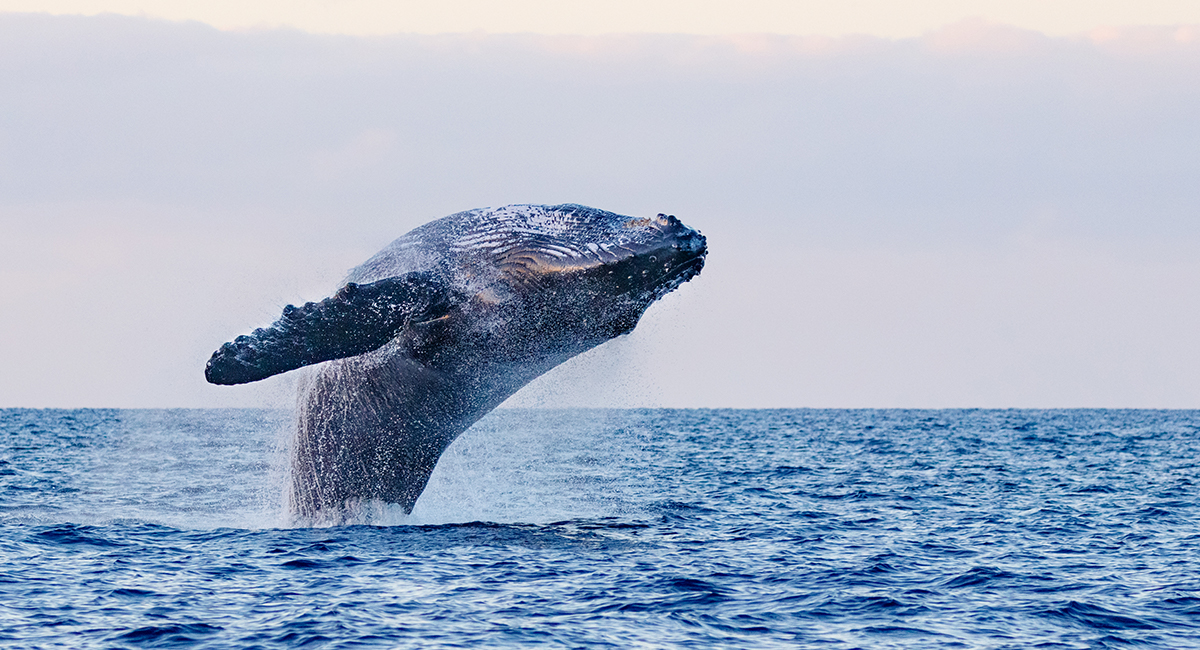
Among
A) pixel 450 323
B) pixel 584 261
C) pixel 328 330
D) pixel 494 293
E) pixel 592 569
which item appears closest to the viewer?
pixel 328 330

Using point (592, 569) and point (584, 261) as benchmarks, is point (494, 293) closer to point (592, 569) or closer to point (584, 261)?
point (584, 261)

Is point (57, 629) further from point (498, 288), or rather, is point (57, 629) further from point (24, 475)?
point (24, 475)

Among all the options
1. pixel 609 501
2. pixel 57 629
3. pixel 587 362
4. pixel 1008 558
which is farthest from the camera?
pixel 609 501

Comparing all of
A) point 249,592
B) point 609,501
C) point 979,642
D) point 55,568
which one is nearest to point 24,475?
point 609,501

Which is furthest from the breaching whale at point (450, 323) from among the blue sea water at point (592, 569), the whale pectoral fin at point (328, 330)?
the blue sea water at point (592, 569)

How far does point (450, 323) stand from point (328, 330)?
4.11 ft

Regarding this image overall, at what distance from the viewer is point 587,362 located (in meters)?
12.1

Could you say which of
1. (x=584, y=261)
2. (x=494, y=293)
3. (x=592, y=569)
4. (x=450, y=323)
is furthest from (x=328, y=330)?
(x=592, y=569)

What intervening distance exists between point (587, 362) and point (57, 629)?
5046 millimetres

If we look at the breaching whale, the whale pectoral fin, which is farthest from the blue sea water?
the whale pectoral fin

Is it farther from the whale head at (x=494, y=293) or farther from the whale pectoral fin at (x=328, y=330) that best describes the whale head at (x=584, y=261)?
the whale pectoral fin at (x=328, y=330)

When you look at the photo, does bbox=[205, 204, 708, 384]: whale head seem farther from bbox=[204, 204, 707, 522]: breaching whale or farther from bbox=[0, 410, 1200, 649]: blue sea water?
bbox=[0, 410, 1200, 649]: blue sea water

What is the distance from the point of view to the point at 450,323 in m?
11.3

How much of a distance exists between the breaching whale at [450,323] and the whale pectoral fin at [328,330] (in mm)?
11
